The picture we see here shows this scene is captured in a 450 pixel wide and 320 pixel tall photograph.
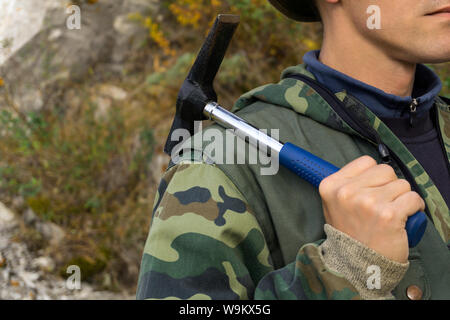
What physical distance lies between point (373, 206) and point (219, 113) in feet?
2.08

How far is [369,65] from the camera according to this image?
69.6 inches

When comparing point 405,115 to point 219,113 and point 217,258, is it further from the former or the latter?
point 217,258

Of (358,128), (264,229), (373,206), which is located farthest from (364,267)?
(358,128)

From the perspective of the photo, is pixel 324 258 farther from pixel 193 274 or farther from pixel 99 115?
pixel 99 115

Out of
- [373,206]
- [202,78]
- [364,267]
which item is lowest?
[364,267]

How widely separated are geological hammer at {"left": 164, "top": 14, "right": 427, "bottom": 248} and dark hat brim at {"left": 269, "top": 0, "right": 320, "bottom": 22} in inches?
21.2

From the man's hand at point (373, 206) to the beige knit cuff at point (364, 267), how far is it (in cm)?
2

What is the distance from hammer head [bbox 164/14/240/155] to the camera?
5.36 feet

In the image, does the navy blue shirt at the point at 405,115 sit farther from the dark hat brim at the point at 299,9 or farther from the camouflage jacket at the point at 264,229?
the dark hat brim at the point at 299,9

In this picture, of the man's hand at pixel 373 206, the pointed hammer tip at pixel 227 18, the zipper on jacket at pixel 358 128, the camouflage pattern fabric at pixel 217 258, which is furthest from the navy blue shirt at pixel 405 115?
the camouflage pattern fabric at pixel 217 258

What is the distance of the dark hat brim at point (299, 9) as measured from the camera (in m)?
2.09

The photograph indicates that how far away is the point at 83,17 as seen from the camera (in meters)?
6.37
